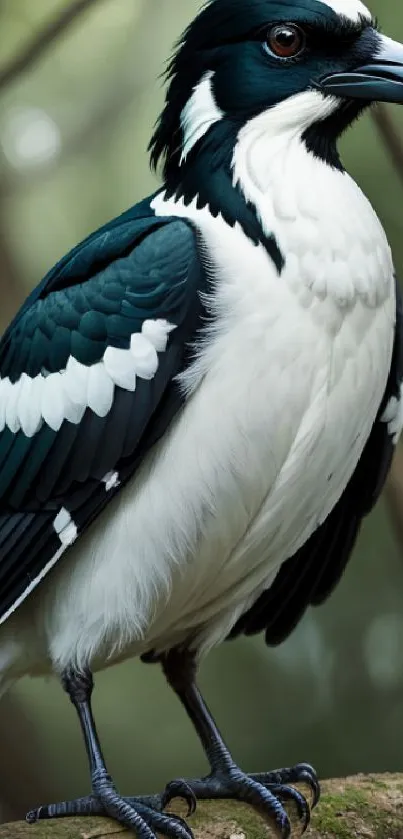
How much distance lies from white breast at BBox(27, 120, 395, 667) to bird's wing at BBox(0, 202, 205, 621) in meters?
0.05

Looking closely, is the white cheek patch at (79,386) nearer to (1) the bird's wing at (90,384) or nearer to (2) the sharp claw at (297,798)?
(1) the bird's wing at (90,384)

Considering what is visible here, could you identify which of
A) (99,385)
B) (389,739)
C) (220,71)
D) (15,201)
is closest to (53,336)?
(99,385)

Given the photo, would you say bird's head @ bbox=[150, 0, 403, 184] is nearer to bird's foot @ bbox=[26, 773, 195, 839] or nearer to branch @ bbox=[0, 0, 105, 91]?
bird's foot @ bbox=[26, 773, 195, 839]

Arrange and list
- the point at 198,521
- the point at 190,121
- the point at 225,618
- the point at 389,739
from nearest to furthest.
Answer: the point at 198,521 < the point at 190,121 < the point at 225,618 < the point at 389,739

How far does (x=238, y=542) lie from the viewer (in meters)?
2.26

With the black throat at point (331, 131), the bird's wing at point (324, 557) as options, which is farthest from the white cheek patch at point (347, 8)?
the bird's wing at point (324, 557)

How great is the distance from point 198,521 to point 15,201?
6.23ft

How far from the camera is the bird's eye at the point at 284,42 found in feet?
7.32

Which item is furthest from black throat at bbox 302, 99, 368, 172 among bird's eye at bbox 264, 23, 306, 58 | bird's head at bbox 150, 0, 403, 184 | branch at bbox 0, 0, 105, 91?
branch at bbox 0, 0, 105, 91

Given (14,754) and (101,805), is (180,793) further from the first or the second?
(14,754)

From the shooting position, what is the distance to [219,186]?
2.24 metres

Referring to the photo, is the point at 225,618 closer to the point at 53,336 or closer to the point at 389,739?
the point at 53,336

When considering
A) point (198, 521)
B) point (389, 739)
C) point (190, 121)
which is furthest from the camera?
point (389, 739)

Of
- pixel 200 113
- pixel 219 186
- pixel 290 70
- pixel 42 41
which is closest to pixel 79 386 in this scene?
pixel 219 186
